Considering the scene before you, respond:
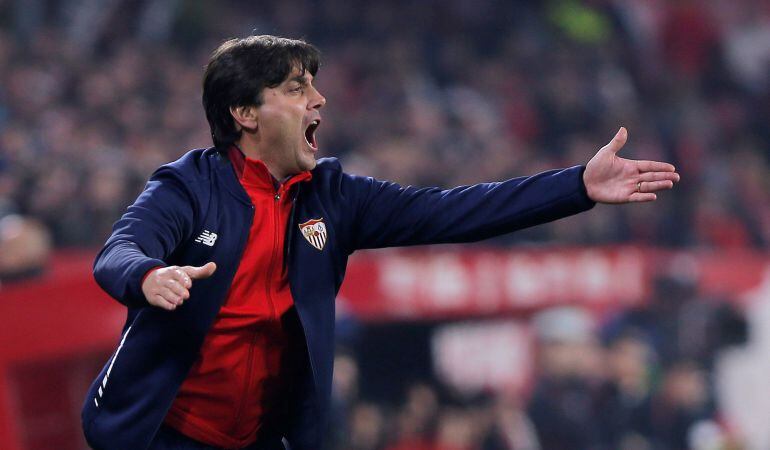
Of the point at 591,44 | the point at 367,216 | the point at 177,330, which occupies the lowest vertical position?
the point at 177,330

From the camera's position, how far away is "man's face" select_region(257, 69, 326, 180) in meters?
3.19

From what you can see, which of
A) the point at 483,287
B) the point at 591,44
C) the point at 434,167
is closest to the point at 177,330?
the point at 483,287

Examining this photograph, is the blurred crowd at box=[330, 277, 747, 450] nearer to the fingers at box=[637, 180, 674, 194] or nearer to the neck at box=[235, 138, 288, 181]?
the neck at box=[235, 138, 288, 181]

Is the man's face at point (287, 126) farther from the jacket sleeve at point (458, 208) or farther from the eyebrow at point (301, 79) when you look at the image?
the jacket sleeve at point (458, 208)

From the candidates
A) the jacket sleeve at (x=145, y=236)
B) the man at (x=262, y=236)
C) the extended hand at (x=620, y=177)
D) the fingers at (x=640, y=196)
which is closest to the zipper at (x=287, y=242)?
the man at (x=262, y=236)

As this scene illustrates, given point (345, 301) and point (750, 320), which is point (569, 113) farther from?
point (345, 301)

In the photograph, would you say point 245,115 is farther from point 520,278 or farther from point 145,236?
point 520,278

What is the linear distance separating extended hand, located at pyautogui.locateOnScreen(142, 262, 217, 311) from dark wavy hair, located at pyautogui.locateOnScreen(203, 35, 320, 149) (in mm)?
733

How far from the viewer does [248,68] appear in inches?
125

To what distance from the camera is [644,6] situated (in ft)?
38.2

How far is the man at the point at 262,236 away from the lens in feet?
9.80

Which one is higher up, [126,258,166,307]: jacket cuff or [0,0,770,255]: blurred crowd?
[0,0,770,255]: blurred crowd

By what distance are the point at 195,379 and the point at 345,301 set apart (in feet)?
13.1

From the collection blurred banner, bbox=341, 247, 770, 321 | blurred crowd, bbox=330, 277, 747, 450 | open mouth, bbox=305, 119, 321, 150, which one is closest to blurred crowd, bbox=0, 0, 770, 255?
blurred banner, bbox=341, 247, 770, 321
